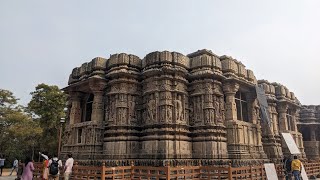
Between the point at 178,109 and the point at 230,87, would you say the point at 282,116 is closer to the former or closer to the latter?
the point at 230,87

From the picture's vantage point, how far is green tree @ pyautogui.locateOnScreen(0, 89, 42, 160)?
31672 mm

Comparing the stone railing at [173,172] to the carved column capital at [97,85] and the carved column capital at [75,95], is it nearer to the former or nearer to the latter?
the carved column capital at [97,85]

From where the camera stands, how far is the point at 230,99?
44.9ft

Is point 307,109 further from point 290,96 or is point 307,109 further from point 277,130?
point 277,130

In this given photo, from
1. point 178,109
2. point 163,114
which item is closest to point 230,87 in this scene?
point 178,109

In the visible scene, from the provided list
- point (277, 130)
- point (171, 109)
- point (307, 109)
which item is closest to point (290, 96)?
point (277, 130)

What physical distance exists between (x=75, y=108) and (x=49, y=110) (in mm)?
19033

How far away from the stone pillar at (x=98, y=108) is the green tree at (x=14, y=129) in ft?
70.2

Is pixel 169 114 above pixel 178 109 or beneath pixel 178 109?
beneath

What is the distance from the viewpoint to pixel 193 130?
13078mm

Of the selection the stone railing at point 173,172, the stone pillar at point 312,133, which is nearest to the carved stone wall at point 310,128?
the stone pillar at point 312,133

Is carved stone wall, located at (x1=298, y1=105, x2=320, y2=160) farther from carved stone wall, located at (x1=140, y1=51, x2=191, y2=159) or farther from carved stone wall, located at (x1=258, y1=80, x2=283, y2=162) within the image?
carved stone wall, located at (x1=140, y1=51, x2=191, y2=159)

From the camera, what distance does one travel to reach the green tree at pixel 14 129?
104 ft

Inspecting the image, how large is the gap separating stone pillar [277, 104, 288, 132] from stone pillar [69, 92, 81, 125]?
14.1 metres
